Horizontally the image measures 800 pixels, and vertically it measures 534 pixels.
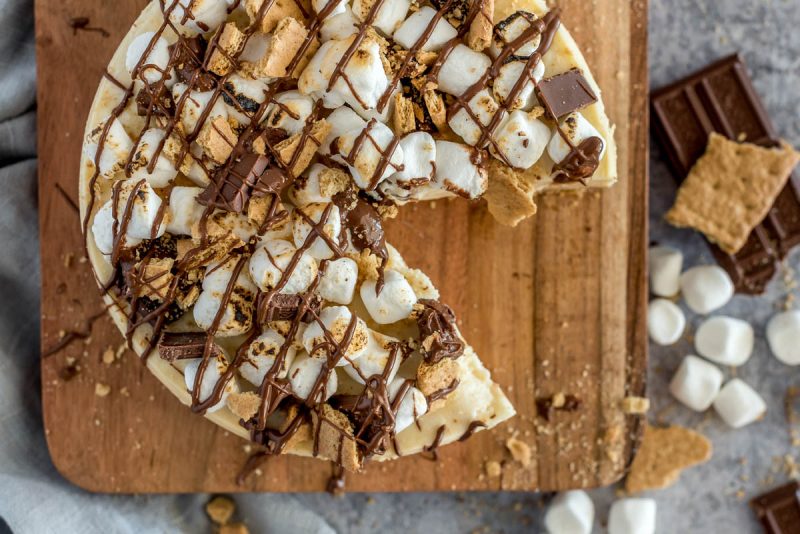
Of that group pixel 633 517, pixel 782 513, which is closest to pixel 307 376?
pixel 633 517

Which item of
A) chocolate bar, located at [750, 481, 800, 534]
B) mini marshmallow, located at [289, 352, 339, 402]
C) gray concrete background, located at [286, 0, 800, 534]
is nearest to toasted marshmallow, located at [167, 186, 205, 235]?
mini marshmallow, located at [289, 352, 339, 402]

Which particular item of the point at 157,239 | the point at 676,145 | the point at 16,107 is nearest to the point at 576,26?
the point at 676,145

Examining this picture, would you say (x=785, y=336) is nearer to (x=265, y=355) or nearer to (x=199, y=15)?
(x=265, y=355)

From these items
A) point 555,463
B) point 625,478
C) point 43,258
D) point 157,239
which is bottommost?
point 625,478

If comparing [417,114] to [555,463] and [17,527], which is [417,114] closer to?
[555,463]

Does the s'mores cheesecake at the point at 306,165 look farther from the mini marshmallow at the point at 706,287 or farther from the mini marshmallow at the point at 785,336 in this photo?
the mini marshmallow at the point at 785,336

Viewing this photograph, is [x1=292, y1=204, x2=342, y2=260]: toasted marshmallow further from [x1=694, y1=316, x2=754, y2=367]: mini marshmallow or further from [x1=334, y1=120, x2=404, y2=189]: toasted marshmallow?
[x1=694, y1=316, x2=754, y2=367]: mini marshmallow
